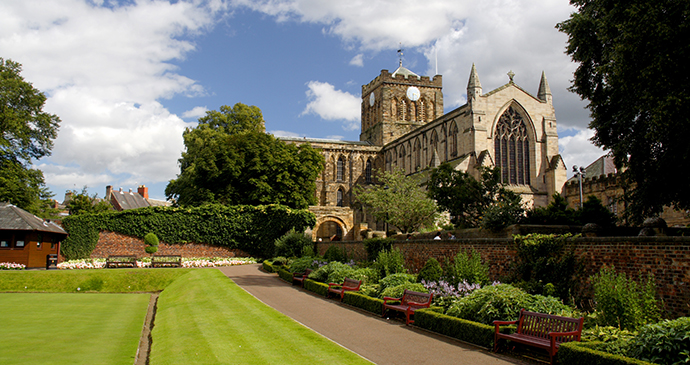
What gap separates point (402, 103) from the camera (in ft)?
209

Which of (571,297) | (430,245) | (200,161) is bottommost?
(571,297)

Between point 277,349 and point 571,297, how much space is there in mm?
6472

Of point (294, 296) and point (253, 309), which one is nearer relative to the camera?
point (253, 309)

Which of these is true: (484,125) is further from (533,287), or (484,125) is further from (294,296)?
(533,287)

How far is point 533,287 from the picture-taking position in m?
11.2

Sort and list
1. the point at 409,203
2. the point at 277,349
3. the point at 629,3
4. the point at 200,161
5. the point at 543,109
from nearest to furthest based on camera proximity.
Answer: the point at 277,349
the point at 629,3
the point at 409,203
the point at 200,161
the point at 543,109

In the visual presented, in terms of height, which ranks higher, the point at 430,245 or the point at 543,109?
the point at 543,109

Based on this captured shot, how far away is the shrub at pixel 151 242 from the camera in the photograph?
3372 cm

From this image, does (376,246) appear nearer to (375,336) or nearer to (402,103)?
(375,336)

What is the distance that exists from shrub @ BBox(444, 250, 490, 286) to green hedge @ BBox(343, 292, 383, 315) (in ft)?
7.36

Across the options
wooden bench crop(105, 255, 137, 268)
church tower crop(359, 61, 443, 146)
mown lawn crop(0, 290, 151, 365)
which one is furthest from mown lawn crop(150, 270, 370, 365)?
church tower crop(359, 61, 443, 146)

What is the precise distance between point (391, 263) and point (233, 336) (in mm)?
8089

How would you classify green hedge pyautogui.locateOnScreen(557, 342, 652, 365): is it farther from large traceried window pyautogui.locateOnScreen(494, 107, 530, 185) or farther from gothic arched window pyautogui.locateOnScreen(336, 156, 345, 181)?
gothic arched window pyautogui.locateOnScreen(336, 156, 345, 181)

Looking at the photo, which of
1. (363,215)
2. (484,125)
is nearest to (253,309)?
(484,125)
